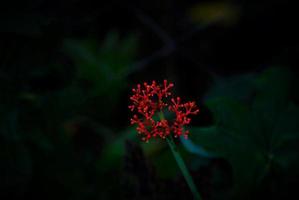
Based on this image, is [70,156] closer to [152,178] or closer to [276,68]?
[152,178]

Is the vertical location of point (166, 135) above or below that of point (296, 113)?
below

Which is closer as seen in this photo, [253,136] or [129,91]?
[253,136]

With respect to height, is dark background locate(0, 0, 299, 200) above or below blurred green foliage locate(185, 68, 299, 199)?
above

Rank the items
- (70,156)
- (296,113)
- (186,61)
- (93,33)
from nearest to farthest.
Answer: (296,113) < (70,156) < (186,61) < (93,33)

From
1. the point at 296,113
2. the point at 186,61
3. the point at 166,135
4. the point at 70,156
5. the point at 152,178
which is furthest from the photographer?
the point at 186,61

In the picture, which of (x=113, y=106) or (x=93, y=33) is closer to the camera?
(x=113, y=106)

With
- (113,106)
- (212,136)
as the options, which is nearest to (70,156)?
(113,106)

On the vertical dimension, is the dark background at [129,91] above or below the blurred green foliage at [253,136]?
above

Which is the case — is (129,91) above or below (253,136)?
above
